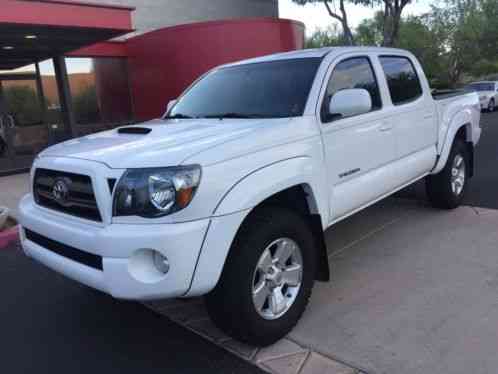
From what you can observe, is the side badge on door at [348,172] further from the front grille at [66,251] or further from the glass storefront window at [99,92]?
the glass storefront window at [99,92]

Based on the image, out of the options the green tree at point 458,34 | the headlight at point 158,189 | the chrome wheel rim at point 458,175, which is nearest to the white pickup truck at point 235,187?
the headlight at point 158,189

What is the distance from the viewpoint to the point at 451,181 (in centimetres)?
532

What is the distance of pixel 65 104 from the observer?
12430mm

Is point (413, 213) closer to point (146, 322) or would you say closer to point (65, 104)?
point (146, 322)

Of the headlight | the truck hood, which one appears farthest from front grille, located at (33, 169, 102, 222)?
the headlight

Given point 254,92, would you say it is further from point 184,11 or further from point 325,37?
point 325,37

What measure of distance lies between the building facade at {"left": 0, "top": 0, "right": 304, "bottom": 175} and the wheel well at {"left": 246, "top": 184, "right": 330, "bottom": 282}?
7.94m

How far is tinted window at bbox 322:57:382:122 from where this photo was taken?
3586mm

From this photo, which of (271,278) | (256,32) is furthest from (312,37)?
(271,278)

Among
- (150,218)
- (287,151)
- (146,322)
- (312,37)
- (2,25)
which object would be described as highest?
(312,37)

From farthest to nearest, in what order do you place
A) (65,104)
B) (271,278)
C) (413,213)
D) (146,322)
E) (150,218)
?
(65,104) < (413,213) < (146,322) < (271,278) < (150,218)

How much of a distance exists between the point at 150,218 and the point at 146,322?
133cm

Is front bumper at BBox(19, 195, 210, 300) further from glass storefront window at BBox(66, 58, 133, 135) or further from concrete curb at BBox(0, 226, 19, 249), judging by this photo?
glass storefront window at BBox(66, 58, 133, 135)

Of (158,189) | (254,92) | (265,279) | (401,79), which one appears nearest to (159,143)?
(158,189)
